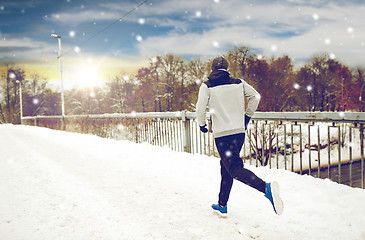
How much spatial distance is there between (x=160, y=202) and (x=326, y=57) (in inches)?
1948

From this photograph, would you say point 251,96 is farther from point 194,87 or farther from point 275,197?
point 194,87

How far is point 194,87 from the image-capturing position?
1319 inches

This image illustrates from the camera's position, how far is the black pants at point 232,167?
2.69 meters

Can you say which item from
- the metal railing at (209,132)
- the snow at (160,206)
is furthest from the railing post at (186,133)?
the snow at (160,206)

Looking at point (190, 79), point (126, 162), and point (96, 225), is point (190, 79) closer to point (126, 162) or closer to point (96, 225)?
point (126, 162)

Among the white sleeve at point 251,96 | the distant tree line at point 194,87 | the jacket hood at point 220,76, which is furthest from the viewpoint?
the distant tree line at point 194,87

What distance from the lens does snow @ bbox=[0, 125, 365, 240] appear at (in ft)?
Result: 8.45

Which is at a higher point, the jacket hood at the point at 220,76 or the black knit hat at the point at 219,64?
the black knit hat at the point at 219,64

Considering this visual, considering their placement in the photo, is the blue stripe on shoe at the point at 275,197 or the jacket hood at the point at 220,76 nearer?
the blue stripe on shoe at the point at 275,197

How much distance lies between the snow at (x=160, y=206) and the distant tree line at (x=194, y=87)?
24841 millimetres

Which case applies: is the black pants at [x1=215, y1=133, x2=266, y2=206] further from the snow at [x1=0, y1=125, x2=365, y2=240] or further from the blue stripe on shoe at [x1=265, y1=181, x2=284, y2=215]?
A: the snow at [x1=0, y1=125, x2=365, y2=240]

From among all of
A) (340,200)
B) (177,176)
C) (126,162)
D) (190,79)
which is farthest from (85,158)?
(190,79)

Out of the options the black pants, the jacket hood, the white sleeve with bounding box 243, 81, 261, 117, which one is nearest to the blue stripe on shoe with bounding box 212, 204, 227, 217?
the black pants

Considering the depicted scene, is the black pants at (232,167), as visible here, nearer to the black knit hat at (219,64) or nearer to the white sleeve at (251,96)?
the white sleeve at (251,96)
